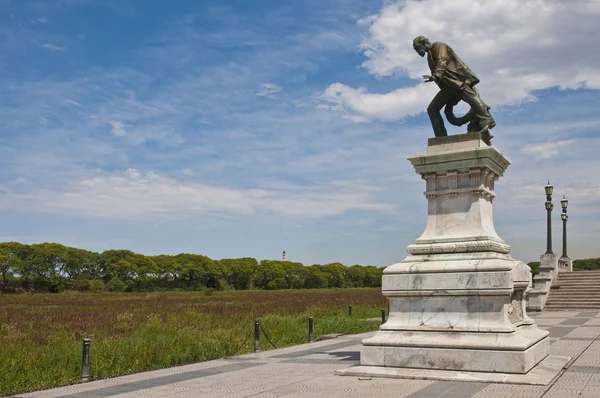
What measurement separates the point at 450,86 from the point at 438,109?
49 cm

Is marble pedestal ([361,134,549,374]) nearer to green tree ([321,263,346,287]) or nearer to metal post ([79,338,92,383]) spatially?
metal post ([79,338,92,383])

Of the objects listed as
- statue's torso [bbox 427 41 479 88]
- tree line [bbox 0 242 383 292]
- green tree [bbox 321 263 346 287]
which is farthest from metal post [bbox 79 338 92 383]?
green tree [bbox 321 263 346 287]

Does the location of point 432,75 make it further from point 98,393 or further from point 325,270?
point 325,270

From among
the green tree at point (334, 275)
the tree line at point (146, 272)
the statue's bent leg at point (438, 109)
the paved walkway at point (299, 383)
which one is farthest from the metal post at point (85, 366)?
the green tree at point (334, 275)

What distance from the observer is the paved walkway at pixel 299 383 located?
7527 mm

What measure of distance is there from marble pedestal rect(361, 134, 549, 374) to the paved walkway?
549 mm

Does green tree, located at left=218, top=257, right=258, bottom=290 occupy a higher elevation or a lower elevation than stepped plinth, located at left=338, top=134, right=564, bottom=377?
lower

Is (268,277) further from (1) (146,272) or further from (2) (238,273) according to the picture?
(1) (146,272)

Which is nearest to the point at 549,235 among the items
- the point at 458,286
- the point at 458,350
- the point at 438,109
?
the point at 438,109

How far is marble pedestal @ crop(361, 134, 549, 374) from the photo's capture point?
848cm

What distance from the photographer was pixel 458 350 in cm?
854

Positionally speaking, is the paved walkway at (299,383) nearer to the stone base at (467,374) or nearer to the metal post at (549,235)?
the stone base at (467,374)

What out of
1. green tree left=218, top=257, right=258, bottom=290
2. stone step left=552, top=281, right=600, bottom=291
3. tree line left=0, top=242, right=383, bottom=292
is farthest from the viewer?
green tree left=218, top=257, right=258, bottom=290

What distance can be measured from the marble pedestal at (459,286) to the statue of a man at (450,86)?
0.54m
